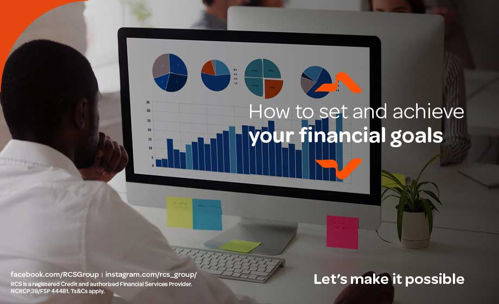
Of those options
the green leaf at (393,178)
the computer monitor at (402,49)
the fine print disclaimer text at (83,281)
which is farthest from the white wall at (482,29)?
the fine print disclaimer text at (83,281)

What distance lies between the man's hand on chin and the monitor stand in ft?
0.95

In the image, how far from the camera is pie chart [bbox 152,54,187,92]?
164cm

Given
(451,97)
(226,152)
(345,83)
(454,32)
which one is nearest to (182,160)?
(226,152)

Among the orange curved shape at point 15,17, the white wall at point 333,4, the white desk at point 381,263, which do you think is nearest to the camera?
the white desk at point 381,263

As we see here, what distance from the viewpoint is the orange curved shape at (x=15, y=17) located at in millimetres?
3211

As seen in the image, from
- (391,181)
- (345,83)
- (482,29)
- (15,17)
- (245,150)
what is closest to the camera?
(345,83)

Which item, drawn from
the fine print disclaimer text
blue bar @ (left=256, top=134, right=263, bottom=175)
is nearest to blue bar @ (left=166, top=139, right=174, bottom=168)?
blue bar @ (left=256, top=134, right=263, bottom=175)

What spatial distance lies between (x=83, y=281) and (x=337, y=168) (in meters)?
0.67

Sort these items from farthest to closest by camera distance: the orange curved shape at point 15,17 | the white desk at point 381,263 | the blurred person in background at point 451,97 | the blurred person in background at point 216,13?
1. the blurred person in background at point 216,13
2. the orange curved shape at point 15,17
3. the blurred person in background at point 451,97
4. the white desk at point 381,263

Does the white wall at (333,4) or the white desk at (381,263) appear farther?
the white wall at (333,4)

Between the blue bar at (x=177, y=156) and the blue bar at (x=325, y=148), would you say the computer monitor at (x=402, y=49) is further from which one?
the blue bar at (x=177, y=156)

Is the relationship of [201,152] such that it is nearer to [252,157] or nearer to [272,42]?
[252,157]

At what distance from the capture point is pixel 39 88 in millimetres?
1161

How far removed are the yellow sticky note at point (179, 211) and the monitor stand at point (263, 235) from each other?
0.08 metres
